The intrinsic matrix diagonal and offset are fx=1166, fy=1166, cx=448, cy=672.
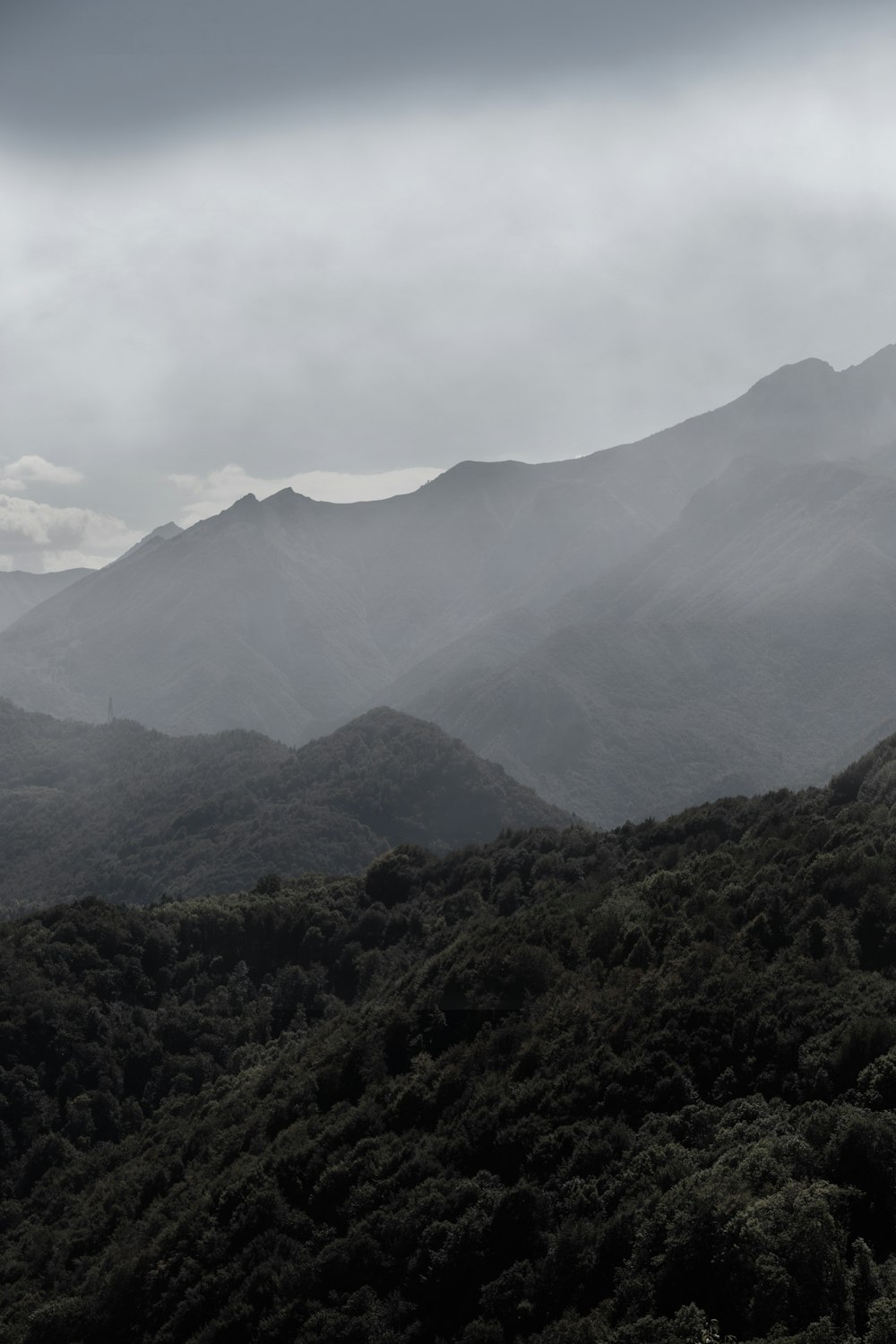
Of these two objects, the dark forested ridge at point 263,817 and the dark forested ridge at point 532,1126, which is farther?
the dark forested ridge at point 263,817

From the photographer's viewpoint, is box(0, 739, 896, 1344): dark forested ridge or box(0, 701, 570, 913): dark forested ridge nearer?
box(0, 739, 896, 1344): dark forested ridge

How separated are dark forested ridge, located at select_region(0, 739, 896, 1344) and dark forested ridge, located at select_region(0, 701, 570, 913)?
280ft

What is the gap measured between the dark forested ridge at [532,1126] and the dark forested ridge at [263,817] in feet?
280

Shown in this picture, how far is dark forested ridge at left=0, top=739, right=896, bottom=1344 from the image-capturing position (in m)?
19.2

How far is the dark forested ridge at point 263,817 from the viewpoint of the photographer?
14612 cm

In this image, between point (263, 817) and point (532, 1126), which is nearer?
point (532, 1126)

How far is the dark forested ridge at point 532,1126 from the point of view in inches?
757

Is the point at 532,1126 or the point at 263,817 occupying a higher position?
the point at 263,817

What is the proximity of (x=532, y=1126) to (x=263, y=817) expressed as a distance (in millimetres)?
132731

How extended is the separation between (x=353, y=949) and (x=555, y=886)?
1409 cm

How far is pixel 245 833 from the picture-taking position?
153m

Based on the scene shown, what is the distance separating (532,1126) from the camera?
1080 inches

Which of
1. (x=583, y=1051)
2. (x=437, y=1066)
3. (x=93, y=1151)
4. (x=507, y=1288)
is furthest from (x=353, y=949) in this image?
(x=507, y=1288)

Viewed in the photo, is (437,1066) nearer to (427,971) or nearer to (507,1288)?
(427,971)
